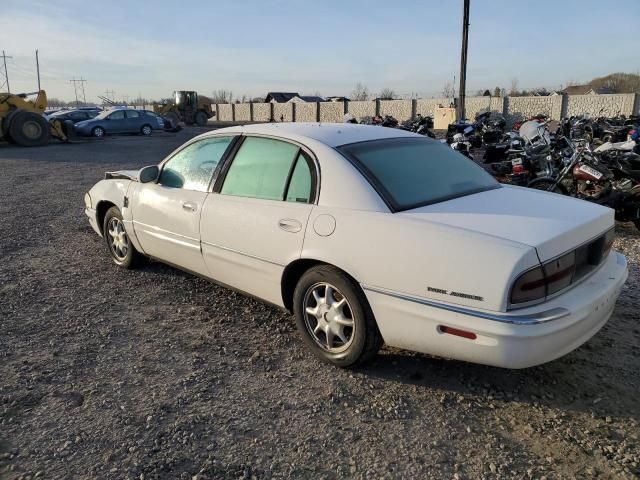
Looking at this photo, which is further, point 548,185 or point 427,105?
point 427,105

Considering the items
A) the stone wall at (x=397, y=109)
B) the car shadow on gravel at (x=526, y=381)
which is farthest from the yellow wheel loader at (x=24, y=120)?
the stone wall at (x=397, y=109)

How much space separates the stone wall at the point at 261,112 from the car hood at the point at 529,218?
4772cm

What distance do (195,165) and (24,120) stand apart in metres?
19.3

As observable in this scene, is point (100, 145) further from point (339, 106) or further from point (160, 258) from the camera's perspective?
point (339, 106)

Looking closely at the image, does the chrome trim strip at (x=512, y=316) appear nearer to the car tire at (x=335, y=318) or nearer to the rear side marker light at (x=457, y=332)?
the rear side marker light at (x=457, y=332)

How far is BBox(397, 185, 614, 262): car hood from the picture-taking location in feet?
8.55

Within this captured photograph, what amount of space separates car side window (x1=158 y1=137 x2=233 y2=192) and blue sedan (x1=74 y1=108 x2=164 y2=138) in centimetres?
2409

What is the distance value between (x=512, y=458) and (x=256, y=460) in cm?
120

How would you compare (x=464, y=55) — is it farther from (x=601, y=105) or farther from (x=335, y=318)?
(x=335, y=318)

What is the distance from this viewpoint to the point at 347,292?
3.00m

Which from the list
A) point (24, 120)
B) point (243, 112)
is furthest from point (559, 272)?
point (243, 112)

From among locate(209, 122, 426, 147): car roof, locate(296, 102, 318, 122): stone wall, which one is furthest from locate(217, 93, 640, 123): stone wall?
locate(209, 122, 426, 147): car roof

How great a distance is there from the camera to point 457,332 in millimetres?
2631

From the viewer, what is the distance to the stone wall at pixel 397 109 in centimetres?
3644
